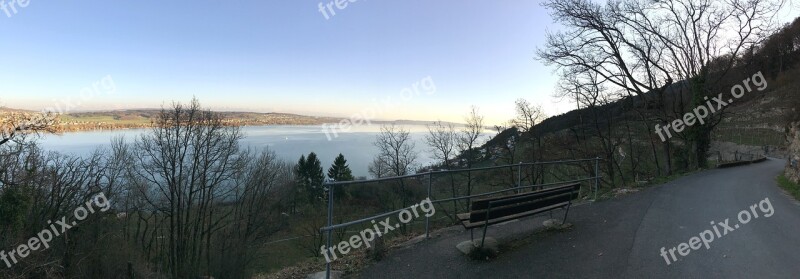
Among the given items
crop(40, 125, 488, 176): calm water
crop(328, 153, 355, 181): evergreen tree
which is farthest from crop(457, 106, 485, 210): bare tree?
crop(328, 153, 355, 181): evergreen tree

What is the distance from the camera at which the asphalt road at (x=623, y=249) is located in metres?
4.51

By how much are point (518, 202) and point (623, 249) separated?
152cm

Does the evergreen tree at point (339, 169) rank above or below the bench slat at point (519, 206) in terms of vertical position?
below

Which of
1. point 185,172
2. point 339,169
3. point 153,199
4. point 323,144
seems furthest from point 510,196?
point 323,144

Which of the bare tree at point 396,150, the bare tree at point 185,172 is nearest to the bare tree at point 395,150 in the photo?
the bare tree at point 396,150

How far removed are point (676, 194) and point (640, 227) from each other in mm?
4860

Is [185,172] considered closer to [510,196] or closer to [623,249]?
[510,196]

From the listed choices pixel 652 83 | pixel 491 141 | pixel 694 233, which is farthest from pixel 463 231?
pixel 491 141

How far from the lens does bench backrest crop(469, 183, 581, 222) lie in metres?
4.78

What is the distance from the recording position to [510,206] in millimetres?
5074

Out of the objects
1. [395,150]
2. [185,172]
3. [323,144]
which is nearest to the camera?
[185,172]

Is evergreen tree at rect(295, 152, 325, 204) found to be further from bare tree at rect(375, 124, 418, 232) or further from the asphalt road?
the asphalt road

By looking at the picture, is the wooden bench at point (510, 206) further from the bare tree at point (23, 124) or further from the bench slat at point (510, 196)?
the bare tree at point (23, 124)

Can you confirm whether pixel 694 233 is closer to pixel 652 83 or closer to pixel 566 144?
pixel 652 83
